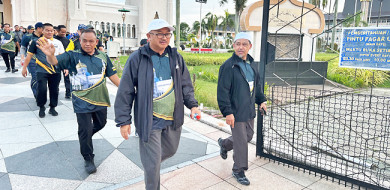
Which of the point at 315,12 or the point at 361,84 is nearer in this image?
the point at 361,84

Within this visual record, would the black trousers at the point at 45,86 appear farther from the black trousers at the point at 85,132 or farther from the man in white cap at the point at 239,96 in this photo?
the man in white cap at the point at 239,96

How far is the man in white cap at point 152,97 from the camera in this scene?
251cm

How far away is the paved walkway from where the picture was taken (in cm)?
325

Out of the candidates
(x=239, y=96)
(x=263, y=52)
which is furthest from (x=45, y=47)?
(x=263, y=52)

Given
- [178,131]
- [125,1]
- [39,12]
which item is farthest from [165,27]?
[125,1]

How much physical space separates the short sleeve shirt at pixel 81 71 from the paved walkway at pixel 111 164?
32.7 inches

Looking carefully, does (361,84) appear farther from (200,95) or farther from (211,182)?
(211,182)

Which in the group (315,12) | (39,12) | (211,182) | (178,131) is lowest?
(211,182)

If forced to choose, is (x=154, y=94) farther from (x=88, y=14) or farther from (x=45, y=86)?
(x=88, y=14)

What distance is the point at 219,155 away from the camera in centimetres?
412

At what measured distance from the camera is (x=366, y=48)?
9.66ft

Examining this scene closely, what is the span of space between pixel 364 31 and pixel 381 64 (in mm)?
392

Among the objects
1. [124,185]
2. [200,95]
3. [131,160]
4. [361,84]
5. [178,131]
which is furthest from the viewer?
[361,84]

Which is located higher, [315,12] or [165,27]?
[315,12]
